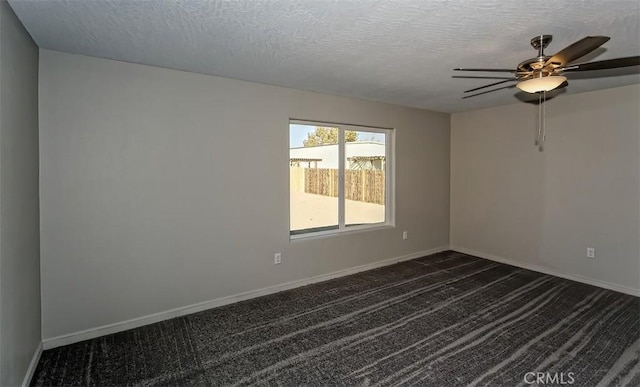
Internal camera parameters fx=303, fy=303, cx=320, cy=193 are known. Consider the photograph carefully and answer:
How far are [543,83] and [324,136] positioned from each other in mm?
2437

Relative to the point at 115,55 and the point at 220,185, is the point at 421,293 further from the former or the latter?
the point at 115,55

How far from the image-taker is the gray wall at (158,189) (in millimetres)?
2436

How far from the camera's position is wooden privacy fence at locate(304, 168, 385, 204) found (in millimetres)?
4012

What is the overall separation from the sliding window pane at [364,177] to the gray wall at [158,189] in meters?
0.53

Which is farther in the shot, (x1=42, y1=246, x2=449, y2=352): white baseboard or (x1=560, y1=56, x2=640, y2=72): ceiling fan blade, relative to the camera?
(x1=42, y1=246, x2=449, y2=352): white baseboard

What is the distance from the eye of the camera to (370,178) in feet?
15.0

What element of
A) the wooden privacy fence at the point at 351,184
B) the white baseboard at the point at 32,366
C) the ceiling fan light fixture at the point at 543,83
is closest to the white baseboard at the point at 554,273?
the wooden privacy fence at the point at 351,184

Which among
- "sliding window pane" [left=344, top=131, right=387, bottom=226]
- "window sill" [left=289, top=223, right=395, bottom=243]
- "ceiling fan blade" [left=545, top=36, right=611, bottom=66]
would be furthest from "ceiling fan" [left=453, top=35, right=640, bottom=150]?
"window sill" [left=289, top=223, right=395, bottom=243]

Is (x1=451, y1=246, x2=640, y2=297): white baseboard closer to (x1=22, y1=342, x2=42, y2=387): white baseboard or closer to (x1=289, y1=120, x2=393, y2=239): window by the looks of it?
(x1=289, y1=120, x2=393, y2=239): window

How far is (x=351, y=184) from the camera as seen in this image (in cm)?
432

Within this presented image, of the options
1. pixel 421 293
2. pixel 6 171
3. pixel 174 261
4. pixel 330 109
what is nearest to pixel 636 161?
pixel 421 293

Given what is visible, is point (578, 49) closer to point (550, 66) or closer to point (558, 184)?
point (550, 66)

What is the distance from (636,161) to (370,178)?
9.96 ft

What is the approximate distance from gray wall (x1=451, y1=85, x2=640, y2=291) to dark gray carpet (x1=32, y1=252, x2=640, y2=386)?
2.14 ft
